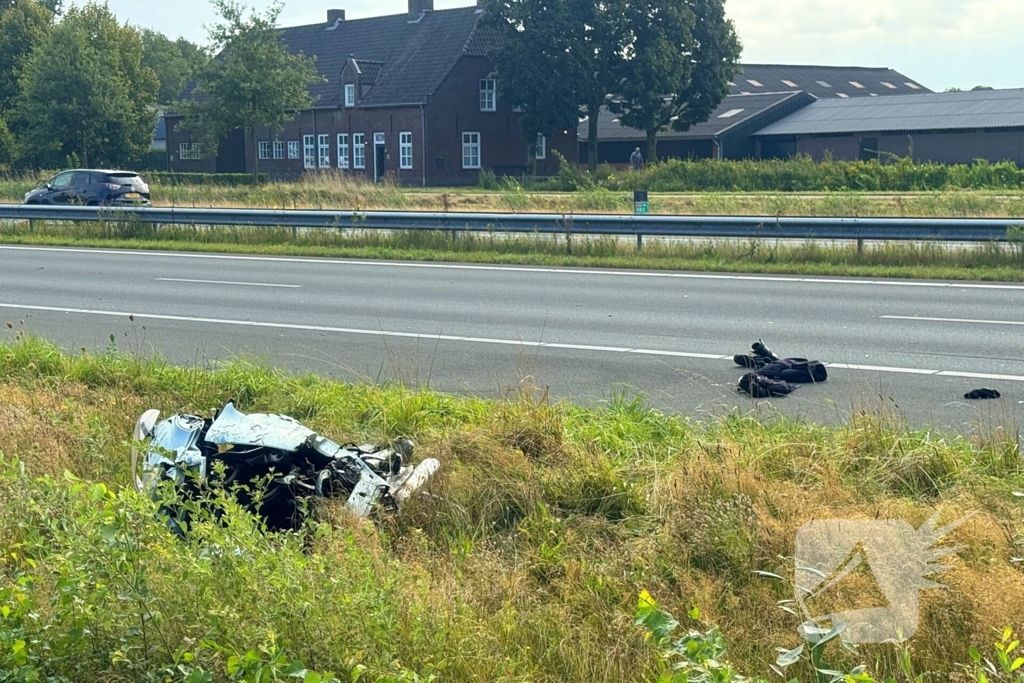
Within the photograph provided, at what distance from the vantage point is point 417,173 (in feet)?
202

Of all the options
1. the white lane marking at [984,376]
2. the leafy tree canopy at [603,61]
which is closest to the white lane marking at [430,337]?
the white lane marking at [984,376]

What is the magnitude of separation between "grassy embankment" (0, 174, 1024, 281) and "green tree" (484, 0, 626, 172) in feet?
91.1

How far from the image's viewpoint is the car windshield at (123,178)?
36.1 meters

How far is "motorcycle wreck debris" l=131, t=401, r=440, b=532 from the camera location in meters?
5.52

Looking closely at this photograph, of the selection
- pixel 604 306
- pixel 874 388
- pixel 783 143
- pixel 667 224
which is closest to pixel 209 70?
pixel 783 143

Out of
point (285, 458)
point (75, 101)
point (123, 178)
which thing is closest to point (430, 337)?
point (285, 458)

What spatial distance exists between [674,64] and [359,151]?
1700 centimetres

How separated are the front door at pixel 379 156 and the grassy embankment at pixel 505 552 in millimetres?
56009

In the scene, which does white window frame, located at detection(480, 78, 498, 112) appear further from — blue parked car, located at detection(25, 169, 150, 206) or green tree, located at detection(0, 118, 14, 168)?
blue parked car, located at detection(25, 169, 150, 206)

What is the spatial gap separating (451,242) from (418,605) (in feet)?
58.5

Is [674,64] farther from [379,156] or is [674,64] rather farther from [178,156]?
[178,156]

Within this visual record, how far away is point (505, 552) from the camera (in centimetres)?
546

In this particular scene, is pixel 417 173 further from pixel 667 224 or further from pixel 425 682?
pixel 425 682

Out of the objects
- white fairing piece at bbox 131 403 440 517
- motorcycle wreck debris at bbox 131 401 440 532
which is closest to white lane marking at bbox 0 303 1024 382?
white fairing piece at bbox 131 403 440 517
